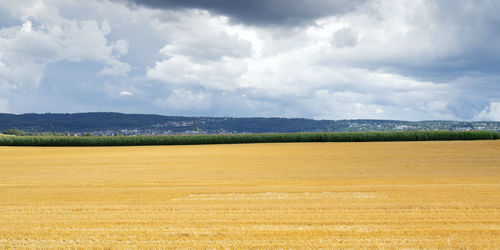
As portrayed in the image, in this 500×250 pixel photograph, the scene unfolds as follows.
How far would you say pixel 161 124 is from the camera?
152500 millimetres

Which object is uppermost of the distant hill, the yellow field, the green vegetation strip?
the distant hill

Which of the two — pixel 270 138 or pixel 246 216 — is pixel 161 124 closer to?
pixel 270 138

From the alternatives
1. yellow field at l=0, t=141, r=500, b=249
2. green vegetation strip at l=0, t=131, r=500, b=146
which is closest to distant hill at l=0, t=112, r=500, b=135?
green vegetation strip at l=0, t=131, r=500, b=146

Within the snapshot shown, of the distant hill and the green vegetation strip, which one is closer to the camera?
the green vegetation strip

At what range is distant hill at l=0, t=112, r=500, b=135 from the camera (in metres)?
145

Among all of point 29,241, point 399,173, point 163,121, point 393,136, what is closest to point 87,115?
point 163,121

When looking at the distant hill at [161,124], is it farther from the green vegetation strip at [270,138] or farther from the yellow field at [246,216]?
the yellow field at [246,216]

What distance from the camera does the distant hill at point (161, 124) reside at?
477ft

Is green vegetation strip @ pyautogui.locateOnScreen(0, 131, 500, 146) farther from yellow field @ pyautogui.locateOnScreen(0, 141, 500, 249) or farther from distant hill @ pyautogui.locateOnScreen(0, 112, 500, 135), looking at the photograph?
distant hill @ pyautogui.locateOnScreen(0, 112, 500, 135)

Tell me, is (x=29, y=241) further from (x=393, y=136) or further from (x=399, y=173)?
(x=393, y=136)

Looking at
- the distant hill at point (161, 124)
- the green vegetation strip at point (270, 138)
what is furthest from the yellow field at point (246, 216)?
the distant hill at point (161, 124)

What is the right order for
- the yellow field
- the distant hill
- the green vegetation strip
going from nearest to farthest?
the yellow field → the green vegetation strip → the distant hill

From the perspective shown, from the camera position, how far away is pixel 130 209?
1407 centimetres

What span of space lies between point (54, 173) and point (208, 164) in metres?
10.9
